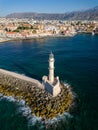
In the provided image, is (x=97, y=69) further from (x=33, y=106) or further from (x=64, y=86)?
(x=33, y=106)

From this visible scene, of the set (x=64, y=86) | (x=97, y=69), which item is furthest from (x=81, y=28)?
(x=64, y=86)

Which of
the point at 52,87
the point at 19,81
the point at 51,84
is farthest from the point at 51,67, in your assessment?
the point at 19,81

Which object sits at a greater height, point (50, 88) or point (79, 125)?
point (50, 88)

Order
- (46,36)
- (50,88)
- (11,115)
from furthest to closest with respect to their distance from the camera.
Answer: (46,36) → (50,88) → (11,115)

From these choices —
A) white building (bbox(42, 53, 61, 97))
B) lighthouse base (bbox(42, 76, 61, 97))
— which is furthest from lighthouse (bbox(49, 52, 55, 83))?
lighthouse base (bbox(42, 76, 61, 97))

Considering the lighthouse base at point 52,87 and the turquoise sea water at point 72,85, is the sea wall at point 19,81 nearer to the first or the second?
the lighthouse base at point 52,87

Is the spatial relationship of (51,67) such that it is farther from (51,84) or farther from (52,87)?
(52,87)

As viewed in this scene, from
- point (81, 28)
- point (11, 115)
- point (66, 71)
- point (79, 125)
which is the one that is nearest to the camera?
point (79, 125)

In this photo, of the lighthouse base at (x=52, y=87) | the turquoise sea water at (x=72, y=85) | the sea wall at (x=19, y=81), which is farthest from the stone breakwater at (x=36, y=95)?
the turquoise sea water at (x=72, y=85)
